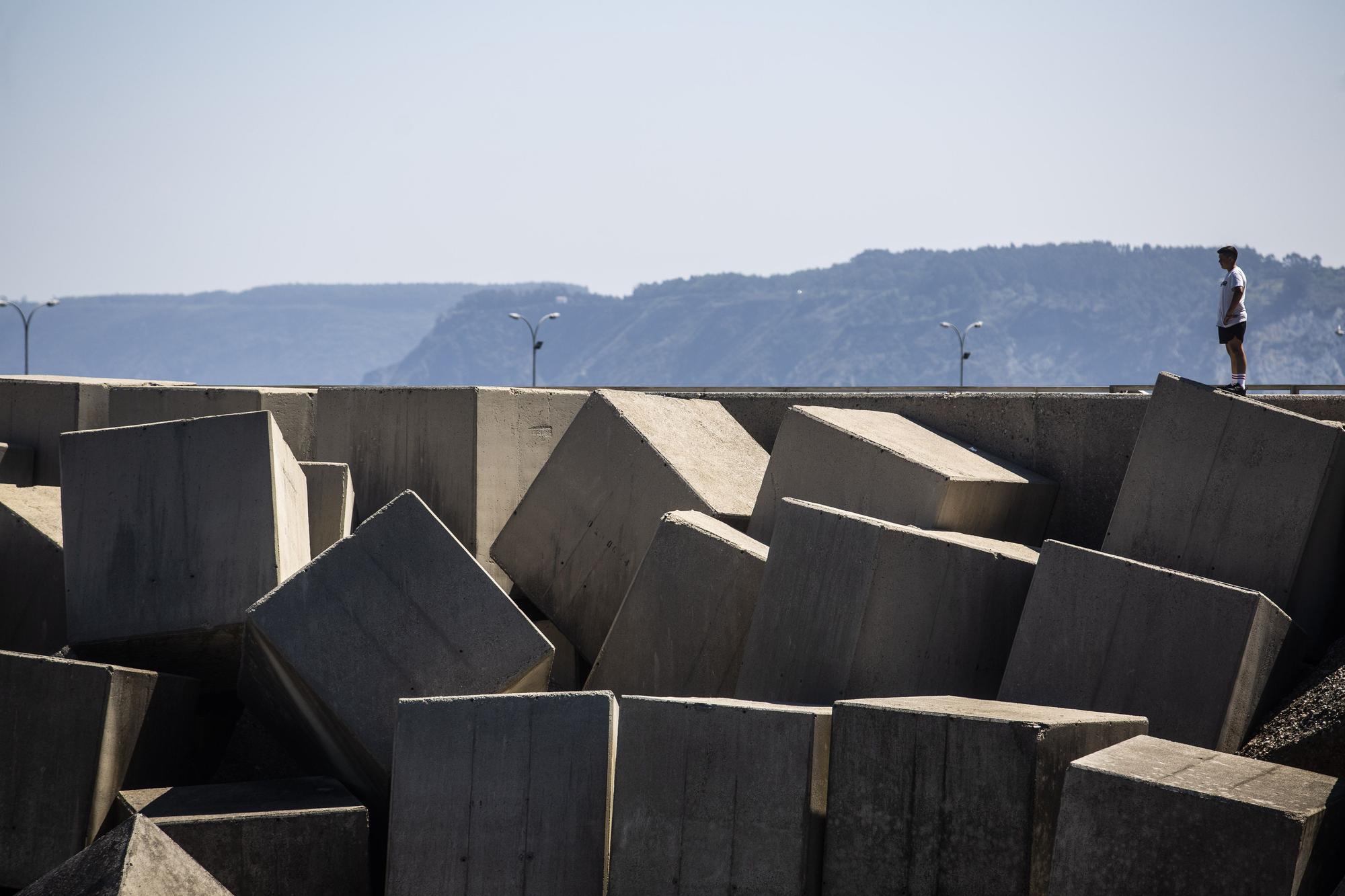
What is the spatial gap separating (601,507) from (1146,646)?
10.2 feet

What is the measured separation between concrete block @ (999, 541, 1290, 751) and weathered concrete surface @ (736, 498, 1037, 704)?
0.28m

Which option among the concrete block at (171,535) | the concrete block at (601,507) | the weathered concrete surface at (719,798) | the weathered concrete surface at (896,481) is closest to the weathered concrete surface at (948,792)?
the weathered concrete surface at (719,798)

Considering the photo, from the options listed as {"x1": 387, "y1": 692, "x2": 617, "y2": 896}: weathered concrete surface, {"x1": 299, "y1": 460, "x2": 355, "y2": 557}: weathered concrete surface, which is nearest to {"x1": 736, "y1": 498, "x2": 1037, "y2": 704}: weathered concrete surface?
{"x1": 387, "y1": 692, "x2": 617, "y2": 896}: weathered concrete surface

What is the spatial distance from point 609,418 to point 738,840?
3191mm

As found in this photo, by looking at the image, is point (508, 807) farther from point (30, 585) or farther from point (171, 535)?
point (30, 585)

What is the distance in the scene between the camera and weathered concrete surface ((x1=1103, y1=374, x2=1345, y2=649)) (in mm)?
5121

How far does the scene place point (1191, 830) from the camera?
3.33 meters

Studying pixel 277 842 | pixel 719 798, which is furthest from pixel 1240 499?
pixel 277 842

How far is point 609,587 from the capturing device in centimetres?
669

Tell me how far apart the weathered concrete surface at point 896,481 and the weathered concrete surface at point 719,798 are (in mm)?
2075

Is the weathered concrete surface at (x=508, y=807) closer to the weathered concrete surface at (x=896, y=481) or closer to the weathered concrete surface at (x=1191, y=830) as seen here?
the weathered concrete surface at (x=1191, y=830)

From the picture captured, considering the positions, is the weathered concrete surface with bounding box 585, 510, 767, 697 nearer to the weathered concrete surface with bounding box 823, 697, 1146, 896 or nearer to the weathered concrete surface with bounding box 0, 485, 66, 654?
the weathered concrete surface with bounding box 823, 697, 1146, 896

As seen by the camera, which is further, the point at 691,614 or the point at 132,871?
the point at 691,614

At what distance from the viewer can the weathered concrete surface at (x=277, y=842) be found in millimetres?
4590
